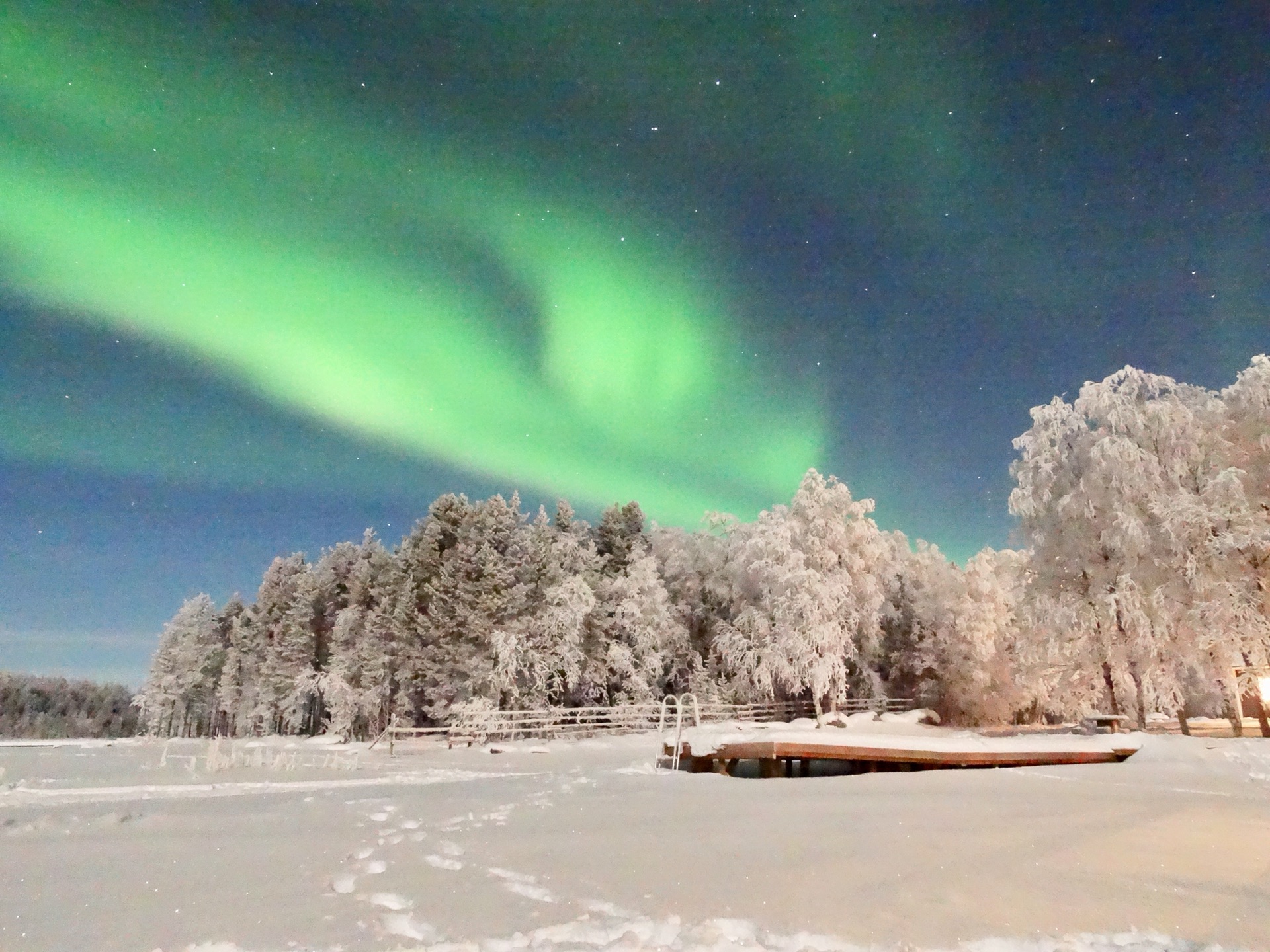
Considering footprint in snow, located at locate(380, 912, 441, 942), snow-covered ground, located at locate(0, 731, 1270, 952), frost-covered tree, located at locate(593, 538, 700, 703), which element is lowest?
snow-covered ground, located at locate(0, 731, 1270, 952)

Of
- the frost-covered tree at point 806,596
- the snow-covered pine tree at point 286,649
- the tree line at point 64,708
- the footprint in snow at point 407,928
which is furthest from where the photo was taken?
the tree line at point 64,708

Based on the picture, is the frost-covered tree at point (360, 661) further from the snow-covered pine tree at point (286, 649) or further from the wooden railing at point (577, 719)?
the wooden railing at point (577, 719)

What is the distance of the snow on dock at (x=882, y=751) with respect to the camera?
11.9m

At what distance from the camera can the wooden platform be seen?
38.7 ft

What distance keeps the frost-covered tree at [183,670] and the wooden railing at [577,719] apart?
23150 millimetres

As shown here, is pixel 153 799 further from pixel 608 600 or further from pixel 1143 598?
pixel 608 600

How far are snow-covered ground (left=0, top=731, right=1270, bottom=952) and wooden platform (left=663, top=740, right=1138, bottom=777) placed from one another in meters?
2.16

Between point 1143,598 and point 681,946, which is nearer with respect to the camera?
point 681,946

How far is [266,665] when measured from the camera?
41438mm

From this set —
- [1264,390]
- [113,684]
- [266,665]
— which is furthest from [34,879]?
[113,684]

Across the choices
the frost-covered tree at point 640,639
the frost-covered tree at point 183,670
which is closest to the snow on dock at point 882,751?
the frost-covered tree at point 640,639

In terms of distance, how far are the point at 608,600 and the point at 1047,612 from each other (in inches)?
761

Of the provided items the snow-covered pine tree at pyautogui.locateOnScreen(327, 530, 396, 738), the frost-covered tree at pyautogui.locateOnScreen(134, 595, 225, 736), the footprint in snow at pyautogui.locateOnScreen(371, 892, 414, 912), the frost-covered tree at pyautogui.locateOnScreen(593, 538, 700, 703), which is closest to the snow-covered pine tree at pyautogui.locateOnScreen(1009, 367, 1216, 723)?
the frost-covered tree at pyautogui.locateOnScreen(593, 538, 700, 703)

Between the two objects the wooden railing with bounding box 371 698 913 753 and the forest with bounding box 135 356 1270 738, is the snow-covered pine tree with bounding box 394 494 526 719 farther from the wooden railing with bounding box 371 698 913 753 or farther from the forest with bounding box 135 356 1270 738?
the wooden railing with bounding box 371 698 913 753
